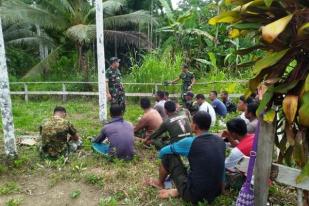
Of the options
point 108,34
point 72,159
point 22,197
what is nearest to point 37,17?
point 108,34

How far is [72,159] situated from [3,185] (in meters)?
1.34

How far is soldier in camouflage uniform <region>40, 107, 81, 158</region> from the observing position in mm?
6582

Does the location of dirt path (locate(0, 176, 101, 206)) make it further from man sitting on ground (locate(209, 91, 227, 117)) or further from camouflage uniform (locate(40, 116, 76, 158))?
man sitting on ground (locate(209, 91, 227, 117))

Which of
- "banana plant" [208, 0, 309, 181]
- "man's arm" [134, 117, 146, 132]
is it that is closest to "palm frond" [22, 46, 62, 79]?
"man's arm" [134, 117, 146, 132]

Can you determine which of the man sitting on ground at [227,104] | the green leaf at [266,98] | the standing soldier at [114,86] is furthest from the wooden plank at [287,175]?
the man sitting on ground at [227,104]

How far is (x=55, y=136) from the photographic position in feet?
21.8

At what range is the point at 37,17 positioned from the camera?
15656mm

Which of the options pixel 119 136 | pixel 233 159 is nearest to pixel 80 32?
pixel 119 136

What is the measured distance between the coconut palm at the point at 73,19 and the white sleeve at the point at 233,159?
Result: 11.1 m

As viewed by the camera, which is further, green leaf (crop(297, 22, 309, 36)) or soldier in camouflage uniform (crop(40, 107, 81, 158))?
soldier in camouflage uniform (crop(40, 107, 81, 158))

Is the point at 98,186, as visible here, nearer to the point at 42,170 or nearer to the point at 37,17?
the point at 42,170

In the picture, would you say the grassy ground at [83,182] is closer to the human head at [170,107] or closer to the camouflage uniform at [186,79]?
the human head at [170,107]

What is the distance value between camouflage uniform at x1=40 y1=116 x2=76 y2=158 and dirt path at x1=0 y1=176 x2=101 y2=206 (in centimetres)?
82

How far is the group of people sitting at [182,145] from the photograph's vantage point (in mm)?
4617
